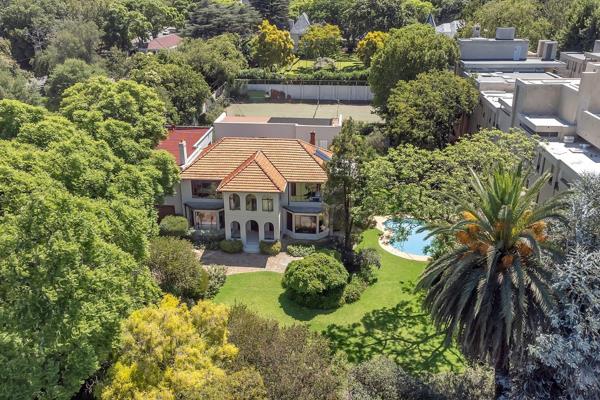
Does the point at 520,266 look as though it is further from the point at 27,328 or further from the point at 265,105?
the point at 265,105

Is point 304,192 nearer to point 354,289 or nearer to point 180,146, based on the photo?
point 354,289

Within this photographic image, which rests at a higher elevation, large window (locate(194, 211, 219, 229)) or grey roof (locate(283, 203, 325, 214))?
grey roof (locate(283, 203, 325, 214))

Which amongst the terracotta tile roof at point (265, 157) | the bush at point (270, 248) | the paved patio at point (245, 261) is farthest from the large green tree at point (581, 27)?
the paved patio at point (245, 261)

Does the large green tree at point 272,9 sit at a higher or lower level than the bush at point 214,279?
higher

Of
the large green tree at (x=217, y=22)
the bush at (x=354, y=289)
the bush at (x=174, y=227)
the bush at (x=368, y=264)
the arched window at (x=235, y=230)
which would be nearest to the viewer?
the bush at (x=354, y=289)

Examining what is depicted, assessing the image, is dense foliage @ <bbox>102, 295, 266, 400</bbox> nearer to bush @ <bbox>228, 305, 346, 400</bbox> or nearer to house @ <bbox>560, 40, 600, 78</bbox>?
bush @ <bbox>228, 305, 346, 400</bbox>

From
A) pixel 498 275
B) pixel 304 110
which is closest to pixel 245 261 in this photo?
pixel 498 275

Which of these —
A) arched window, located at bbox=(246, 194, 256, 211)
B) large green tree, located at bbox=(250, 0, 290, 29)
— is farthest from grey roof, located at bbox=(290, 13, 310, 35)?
arched window, located at bbox=(246, 194, 256, 211)

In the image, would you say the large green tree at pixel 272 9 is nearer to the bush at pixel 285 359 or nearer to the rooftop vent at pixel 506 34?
the rooftop vent at pixel 506 34
